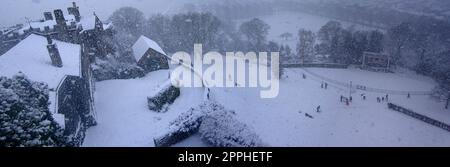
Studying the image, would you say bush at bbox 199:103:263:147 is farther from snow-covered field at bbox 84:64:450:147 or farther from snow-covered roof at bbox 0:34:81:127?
snow-covered roof at bbox 0:34:81:127

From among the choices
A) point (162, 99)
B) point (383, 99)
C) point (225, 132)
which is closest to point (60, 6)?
point (162, 99)

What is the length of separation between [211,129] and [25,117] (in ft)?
47.1

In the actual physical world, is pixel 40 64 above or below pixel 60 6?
below

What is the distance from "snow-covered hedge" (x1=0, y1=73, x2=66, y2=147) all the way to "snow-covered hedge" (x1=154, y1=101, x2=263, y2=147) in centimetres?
862

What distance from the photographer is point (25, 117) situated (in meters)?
18.9

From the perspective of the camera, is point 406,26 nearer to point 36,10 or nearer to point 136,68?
point 136,68

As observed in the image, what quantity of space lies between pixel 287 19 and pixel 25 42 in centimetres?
7718

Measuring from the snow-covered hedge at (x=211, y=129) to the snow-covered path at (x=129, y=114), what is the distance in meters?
1.10

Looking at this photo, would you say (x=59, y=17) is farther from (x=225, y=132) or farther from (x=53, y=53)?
(x=225, y=132)

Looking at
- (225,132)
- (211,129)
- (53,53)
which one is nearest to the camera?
(225,132)

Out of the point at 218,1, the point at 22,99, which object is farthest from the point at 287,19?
the point at 22,99

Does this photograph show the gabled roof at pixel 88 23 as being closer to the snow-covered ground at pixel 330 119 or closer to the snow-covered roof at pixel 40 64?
the snow-covered roof at pixel 40 64

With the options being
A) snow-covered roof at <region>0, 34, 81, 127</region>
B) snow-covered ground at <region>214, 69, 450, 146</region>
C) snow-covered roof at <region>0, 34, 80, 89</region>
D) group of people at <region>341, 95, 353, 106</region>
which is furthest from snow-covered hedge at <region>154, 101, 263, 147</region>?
group of people at <region>341, 95, 353, 106</region>

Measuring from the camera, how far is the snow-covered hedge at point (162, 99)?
3186cm
